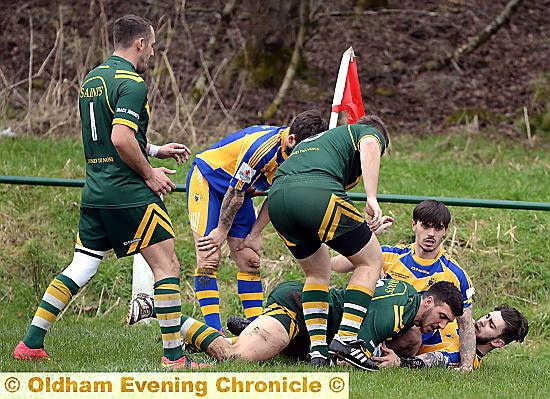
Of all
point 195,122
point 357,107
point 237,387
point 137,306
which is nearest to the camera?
point 237,387

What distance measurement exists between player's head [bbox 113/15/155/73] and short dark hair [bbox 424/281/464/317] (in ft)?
7.93

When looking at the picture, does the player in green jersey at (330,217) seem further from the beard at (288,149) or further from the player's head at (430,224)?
the player's head at (430,224)

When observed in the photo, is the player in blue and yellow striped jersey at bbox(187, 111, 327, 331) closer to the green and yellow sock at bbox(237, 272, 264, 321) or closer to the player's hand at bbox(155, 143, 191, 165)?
the green and yellow sock at bbox(237, 272, 264, 321)

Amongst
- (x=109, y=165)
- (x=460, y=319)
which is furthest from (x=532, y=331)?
(x=109, y=165)

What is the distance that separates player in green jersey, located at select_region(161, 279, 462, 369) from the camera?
22.4 ft

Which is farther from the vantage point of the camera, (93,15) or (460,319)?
(93,15)

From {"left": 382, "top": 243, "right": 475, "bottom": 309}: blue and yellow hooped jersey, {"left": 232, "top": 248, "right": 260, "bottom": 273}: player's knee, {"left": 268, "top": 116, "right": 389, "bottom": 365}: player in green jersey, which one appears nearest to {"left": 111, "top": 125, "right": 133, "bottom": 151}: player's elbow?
{"left": 268, "top": 116, "right": 389, "bottom": 365}: player in green jersey

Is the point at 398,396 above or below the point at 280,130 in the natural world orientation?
below

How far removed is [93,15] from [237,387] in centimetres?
1271

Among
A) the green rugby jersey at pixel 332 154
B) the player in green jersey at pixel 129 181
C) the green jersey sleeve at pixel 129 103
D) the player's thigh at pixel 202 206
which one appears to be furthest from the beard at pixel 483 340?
the green jersey sleeve at pixel 129 103

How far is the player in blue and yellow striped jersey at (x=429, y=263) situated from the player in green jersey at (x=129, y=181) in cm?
145

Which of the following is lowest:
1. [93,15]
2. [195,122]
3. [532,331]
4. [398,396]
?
[532,331]

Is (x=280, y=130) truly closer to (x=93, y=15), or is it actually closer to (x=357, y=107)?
(x=357, y=107)

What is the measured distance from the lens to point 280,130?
24.7 feet
